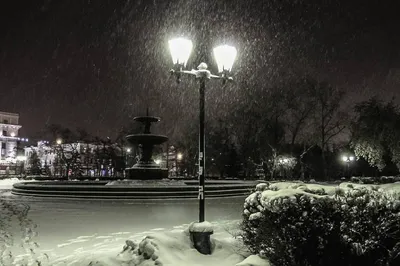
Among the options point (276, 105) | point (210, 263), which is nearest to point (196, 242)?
point (210, 263)

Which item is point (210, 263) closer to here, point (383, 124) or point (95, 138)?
point (383, 124)

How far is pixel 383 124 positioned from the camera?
39.5 metres

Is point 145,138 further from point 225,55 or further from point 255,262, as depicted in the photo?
point 255,262

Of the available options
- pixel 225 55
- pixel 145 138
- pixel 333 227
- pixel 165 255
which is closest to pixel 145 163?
pixel 145 138

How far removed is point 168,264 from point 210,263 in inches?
31.9

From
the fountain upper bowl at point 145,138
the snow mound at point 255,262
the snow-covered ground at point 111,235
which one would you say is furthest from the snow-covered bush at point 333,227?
the fountain upper bowl at point 145,138

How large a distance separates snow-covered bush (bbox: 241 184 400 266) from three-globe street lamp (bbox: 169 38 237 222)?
6.68 feet

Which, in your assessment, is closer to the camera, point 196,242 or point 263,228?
point 263,228

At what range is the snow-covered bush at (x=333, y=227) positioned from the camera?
18.4 ft

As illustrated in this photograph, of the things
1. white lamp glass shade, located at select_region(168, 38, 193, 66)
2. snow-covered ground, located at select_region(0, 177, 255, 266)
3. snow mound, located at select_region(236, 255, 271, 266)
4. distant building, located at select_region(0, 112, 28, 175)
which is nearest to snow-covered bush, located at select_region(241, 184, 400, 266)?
snow mound, located at select_region(236, 255, 271, 266)

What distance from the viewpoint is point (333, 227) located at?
5746 mm

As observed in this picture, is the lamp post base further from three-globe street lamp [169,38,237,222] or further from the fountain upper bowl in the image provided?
the fountain upper bowl

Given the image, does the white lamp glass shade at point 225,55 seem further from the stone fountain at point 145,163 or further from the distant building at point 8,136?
the distant building at point 8,136

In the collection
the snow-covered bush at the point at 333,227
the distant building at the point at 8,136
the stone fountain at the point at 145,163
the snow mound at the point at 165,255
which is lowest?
the snow mound at the point at 165,255
